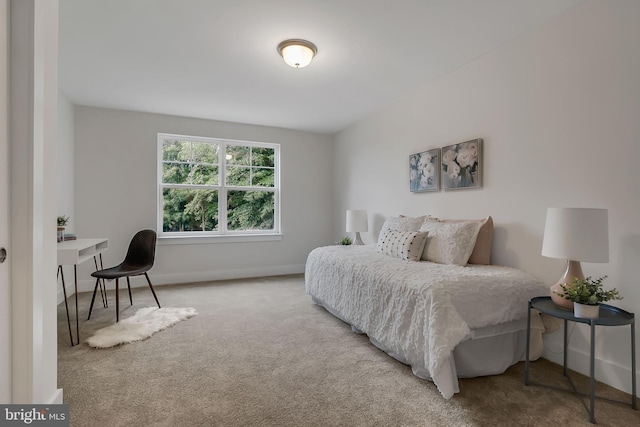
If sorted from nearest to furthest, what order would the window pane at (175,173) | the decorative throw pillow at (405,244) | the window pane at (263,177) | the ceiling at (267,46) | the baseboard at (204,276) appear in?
the ceiling at (267,46)
the decorative throw pillow at (405,244)
the baseboard at (204,276)
the window pane at (175,173)
the window pane at (263,177)

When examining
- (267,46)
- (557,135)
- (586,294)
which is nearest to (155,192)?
(267,46)

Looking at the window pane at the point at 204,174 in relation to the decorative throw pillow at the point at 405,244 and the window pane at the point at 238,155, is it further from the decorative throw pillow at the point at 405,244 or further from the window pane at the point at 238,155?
the decorative throw pillow at the point at 405,244

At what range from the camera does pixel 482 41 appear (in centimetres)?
250

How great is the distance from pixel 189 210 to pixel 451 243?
3691 mm

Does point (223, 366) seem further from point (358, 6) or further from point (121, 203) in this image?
point (121, 203)

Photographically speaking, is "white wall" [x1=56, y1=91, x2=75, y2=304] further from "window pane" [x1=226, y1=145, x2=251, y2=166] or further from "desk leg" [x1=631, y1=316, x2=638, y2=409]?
"desk leg" [x1=631, y1=316, x2=638, y2=409]

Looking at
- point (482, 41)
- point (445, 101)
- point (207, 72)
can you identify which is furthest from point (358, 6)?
point (207, 72)

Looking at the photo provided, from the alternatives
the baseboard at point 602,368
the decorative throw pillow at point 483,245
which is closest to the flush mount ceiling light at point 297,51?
the decorative throw pillow at point 483,245

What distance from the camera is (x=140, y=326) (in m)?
2.75

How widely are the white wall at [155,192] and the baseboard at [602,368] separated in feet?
12.2

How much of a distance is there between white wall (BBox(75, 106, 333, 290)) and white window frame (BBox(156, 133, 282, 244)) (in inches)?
3.6

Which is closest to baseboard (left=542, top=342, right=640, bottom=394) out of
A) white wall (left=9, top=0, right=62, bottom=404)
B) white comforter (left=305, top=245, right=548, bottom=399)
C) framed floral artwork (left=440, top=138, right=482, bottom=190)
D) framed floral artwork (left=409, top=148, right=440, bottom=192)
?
white comforter (left=305, top=245, right=548, bottom=399)

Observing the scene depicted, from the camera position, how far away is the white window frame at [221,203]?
174 inches

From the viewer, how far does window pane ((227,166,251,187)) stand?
484 cm
